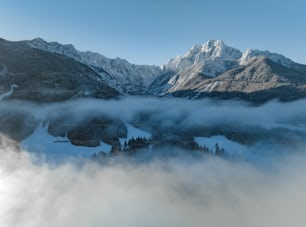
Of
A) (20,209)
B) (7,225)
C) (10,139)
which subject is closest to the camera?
(7,225)

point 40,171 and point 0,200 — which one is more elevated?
point 40,171

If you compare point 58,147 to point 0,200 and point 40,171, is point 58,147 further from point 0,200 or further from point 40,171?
point 0,200

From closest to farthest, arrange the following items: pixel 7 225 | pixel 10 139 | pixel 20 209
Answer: pixel 7 225 < pixel 20 209 < pixel 10 139

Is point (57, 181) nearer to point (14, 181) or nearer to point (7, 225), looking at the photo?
point (14, 181)

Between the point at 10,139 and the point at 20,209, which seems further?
the point at 10,139

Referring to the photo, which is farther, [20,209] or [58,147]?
[58,147]

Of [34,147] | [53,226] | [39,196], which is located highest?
[34,147]

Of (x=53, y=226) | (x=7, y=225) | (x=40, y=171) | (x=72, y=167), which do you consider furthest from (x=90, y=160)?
(x=7, y=225)

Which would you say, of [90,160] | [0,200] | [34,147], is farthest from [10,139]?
[90,160]

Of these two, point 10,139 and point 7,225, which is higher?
point 10,139
